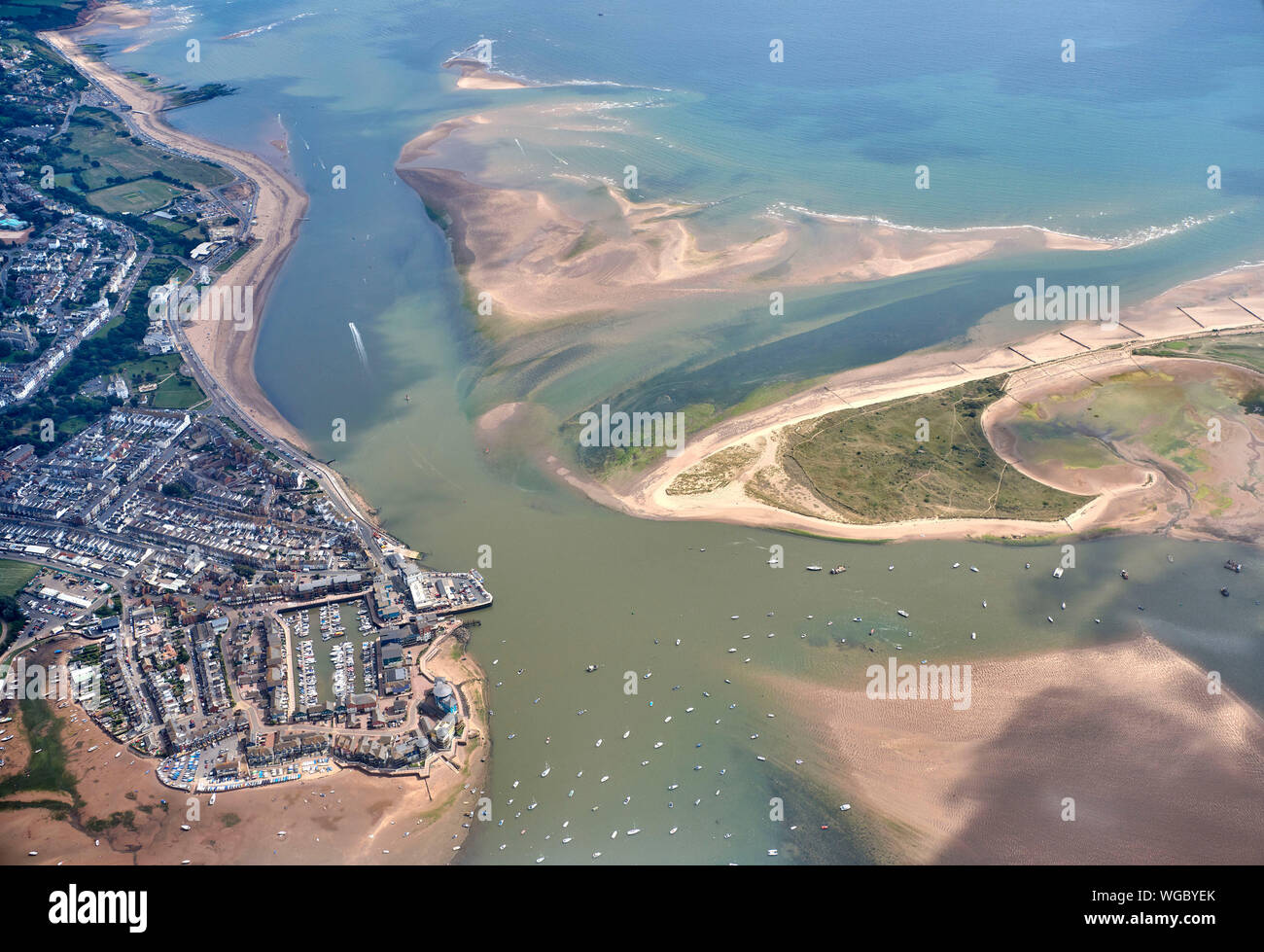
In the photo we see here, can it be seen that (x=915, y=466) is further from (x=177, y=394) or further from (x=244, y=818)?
(x=177, y=394)

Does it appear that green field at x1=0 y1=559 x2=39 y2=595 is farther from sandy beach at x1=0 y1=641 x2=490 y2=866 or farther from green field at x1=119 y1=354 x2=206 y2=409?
green field at x1=119 y1=354 x2=206 y2=409

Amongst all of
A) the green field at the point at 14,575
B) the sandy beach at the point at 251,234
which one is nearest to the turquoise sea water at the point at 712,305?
the sandy beach at the point at 251,234

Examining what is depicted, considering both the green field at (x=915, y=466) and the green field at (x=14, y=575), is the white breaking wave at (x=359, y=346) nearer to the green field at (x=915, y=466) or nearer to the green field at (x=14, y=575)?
the green field at (x=14, y=575)

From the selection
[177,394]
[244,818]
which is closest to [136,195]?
[177,394]

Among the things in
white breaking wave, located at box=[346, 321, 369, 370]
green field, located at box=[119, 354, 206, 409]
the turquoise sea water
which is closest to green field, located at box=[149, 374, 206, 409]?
green field, located at box=[119, 354, 206, 409]
